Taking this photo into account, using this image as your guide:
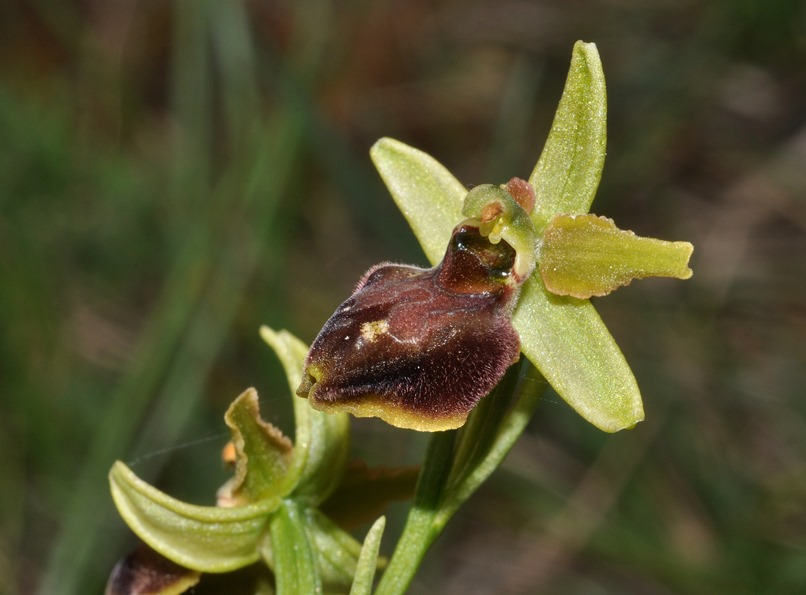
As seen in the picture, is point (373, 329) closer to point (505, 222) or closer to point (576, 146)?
point (505, 222)

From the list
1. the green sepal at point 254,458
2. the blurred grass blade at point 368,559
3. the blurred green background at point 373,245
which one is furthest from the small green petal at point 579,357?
the blurred green background at point 373,245

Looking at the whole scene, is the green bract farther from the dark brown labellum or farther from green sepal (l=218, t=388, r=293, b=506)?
green sepal (l=218, t=388, r=293, b=506)

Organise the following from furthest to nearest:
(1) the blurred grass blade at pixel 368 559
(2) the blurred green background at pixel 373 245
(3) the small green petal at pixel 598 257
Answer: (2) the blurred green background at pixel 373 245 < (3) the small green petal at pixel 598 257 < (1) the blurred grass blade at pixel 368 559

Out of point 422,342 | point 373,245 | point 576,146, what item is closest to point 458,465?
point 422,342

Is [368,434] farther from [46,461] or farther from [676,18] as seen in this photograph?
[676,18]

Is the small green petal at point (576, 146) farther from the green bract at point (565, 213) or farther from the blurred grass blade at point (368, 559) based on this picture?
the blurred grass blade at point (368, 559)
